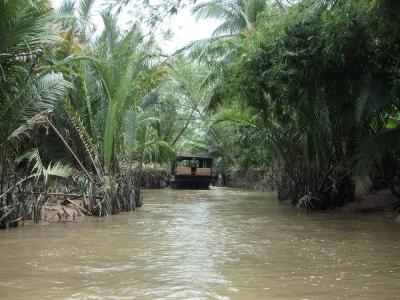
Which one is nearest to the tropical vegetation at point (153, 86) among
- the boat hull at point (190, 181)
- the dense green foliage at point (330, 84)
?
the dense green foliage at point (330, 84)

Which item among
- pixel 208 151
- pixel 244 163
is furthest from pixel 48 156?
pixel 208 151

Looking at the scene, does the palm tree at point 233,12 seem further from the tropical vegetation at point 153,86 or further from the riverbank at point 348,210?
the riverbank at point 348,210

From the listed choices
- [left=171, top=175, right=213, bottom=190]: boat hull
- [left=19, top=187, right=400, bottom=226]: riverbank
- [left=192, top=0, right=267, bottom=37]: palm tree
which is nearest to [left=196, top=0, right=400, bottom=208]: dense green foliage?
[left=19, top=187, right=400, bottom=226]: riverbank

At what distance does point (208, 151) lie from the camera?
1503 inches

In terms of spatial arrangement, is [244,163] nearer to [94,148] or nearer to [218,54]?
[218,54]

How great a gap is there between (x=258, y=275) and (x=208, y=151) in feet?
109

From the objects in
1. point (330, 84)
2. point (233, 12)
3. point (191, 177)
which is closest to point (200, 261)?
point (330, 84)

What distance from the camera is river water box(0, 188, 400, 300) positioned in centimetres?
437

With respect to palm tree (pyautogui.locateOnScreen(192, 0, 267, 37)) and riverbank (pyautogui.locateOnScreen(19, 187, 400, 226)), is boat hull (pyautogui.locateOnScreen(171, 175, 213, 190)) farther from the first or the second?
riverbank (pyautogui.locateOnScreen(19, 187, 400, 226))

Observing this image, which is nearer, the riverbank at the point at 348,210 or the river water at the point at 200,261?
the river water at the point at 200,261

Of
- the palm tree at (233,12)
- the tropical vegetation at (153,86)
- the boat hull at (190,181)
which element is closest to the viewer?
the tropical vegetation at (153,86)

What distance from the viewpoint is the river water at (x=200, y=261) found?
4367mm

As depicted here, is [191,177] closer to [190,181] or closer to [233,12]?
[190,181]

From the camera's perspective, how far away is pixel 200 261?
5.84 meters
